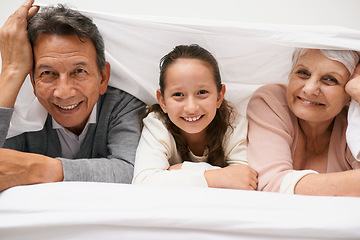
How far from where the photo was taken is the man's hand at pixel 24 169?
116 cm

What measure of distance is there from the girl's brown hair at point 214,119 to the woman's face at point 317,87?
0.25 meters

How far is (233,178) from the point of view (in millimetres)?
1265

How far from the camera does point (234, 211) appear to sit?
1028 mm

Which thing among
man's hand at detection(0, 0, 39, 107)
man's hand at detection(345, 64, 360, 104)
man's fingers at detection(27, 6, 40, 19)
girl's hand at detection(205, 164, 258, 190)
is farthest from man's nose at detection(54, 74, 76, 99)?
man's hand at detection(345, 64, 360, 104)

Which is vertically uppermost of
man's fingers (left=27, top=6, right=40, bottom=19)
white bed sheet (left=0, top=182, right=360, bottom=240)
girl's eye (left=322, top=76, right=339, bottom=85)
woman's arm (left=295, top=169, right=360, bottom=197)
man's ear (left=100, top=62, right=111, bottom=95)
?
man's fingers (left=27, top=6, right=40, bottom=19)

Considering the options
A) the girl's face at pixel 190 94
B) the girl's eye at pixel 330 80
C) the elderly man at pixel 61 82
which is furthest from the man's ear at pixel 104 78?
the girl's eye at pixel 330 80

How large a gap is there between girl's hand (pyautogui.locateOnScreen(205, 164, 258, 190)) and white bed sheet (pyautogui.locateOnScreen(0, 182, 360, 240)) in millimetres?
143

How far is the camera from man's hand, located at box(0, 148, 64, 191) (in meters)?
1.16

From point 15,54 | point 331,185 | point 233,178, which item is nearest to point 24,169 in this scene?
point 15,54

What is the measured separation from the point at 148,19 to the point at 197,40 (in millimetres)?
217

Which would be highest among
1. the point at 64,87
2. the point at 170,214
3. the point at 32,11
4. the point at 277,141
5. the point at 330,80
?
the point at 32,11

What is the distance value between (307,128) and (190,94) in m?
0.48

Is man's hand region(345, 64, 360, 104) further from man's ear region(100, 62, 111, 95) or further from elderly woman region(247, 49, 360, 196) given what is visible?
man's ear region(100, 62, 111, 95)

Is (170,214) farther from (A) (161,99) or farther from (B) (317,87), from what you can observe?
(B) (317,87)
